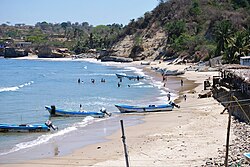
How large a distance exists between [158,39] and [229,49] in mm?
68947

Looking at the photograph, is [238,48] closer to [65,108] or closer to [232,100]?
[65,108]

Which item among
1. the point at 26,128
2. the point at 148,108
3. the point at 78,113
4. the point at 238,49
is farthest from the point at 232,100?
the point at 238,49

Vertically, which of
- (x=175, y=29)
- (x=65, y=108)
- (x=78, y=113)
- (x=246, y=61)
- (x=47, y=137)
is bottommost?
(x=47, y=137)

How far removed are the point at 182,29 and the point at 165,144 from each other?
95.7 m

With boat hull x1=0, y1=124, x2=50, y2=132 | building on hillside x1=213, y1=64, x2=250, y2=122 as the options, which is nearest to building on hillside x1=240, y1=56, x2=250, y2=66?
building on hillside x1=213, y1=64, x2=250, y2=122

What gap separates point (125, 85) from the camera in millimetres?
66312

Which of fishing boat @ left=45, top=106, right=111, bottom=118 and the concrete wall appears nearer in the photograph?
the concrete wall

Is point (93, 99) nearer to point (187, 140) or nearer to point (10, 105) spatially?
point (10, 105)

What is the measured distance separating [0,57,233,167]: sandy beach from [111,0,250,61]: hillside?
161 ft

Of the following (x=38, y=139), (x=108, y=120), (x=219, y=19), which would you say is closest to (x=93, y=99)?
(x=108, y=120)

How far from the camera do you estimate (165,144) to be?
83.5 feet

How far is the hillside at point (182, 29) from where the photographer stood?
102m

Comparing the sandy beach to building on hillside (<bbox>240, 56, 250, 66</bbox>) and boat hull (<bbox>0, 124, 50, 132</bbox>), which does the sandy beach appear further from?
building on hillside (<bbox>240, 56, 250, 66</bbox>)

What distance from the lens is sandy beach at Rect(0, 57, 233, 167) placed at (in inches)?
874
